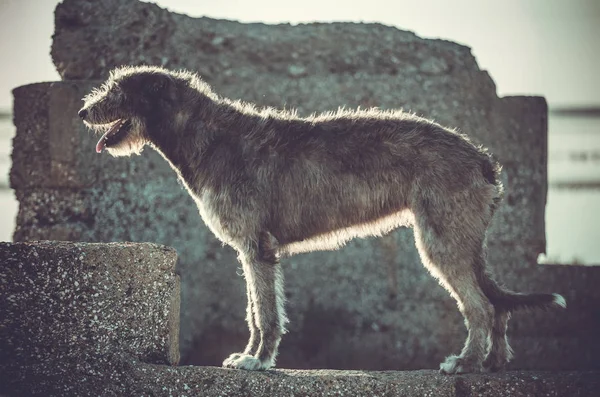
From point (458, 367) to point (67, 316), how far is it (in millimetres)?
2537

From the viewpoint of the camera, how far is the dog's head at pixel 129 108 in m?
6.07

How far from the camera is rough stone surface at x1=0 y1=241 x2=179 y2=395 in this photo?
492cm

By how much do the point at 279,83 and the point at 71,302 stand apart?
3983 millimetres

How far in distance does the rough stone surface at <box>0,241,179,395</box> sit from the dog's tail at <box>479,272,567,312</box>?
237 centimetres

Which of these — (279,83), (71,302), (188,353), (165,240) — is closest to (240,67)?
(279,83)

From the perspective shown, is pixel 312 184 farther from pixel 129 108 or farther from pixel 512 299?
pixel 512 299

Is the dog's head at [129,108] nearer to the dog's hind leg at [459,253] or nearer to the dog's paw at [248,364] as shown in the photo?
the dog's paw at [248,364]

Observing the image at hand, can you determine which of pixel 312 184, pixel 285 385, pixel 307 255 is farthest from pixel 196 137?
pixel 307 255

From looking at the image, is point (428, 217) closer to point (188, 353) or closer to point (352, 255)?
point (352, 255)

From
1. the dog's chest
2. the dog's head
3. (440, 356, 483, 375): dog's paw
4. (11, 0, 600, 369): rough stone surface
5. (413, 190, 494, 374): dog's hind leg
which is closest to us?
(440, 356, 483, 375): dog's paw

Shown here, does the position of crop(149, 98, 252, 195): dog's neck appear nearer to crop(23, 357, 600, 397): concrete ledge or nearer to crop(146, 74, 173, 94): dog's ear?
crop(146, 74, 173, 94): dog's ear

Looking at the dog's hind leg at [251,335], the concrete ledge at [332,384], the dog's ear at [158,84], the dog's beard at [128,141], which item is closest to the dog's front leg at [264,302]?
the dog's hind leg at [251,335]

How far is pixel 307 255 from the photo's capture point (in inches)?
317

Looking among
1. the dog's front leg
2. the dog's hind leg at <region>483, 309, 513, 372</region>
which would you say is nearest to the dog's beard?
the dog's front leg
